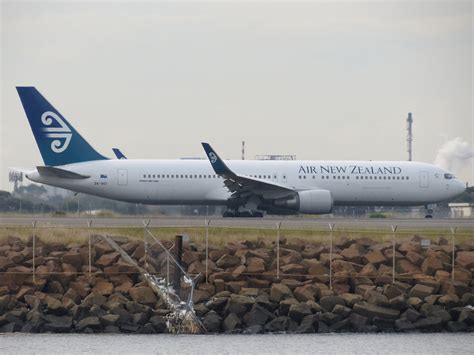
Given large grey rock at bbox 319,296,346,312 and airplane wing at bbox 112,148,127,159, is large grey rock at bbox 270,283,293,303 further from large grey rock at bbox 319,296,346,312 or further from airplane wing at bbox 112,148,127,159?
airplane wing at bbox 112,148,127,159

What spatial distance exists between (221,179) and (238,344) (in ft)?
92.8

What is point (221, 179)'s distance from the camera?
5559 cm

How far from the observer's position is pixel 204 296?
101 feet

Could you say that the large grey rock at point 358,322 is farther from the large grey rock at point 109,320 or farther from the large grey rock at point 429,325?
the large grey rock at point 109,320

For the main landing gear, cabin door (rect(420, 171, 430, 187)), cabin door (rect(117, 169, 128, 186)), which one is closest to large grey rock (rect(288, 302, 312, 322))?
the main landing gear

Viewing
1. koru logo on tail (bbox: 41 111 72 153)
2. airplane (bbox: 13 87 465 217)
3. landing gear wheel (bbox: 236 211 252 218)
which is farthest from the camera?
landing gear wheel (bbox: 236 211 252 218)

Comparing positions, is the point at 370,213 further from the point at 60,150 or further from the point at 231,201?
the point at 60,150

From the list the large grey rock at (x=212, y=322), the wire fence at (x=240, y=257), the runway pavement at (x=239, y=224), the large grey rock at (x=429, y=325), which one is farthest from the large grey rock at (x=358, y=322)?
the runway pavement at (x=239, y=224)

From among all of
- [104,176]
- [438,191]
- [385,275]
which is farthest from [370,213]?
[385,275]

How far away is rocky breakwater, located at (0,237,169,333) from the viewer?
29.3 m

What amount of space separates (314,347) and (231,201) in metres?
28.6

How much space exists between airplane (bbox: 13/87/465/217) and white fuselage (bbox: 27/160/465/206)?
5 centimetres

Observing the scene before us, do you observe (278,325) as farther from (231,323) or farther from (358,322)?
(358,322)

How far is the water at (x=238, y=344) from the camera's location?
2669 cm
